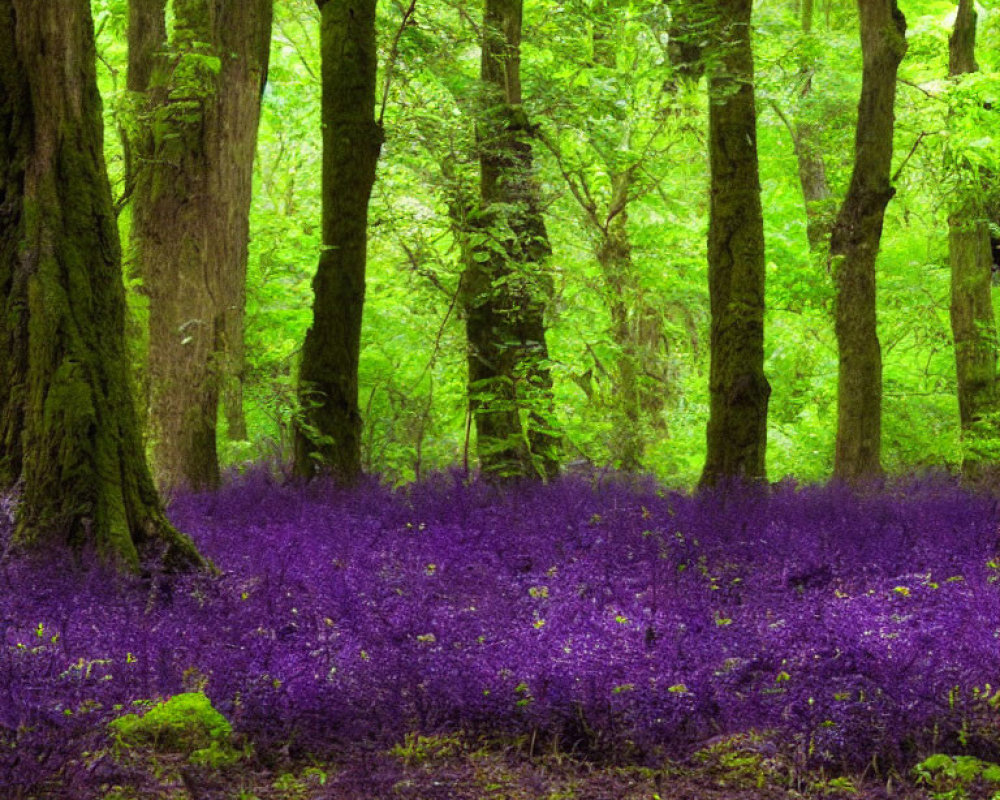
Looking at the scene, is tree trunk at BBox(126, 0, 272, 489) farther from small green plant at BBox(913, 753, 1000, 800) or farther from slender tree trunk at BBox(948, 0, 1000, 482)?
slender tree trunk at BBox(948, 0, 1000, 482)

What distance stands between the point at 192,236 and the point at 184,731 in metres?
7.25

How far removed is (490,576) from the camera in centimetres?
627

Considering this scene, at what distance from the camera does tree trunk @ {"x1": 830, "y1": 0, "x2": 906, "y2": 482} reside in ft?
41.0

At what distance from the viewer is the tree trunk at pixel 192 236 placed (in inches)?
412

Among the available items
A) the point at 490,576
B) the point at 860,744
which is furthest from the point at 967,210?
the point at 860,744

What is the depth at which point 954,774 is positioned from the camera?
12.4 feet

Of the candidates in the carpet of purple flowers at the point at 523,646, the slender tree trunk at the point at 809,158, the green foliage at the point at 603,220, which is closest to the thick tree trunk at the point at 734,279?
the green foliage at the point at 603,220

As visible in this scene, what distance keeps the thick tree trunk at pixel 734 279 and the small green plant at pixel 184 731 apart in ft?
22.6

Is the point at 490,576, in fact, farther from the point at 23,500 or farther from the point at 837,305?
the point at 837,305

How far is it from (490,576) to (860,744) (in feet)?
8.65

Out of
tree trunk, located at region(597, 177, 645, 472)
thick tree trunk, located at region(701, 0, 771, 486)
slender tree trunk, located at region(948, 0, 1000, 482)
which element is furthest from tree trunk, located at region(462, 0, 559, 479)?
slender tree trunk, located at region(948, 0, 1000, 482)

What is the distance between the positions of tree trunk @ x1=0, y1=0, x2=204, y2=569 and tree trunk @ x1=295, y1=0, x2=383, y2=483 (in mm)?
4266

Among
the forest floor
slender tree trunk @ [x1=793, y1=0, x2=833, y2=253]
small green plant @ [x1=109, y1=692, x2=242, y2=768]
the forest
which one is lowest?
the forest floor

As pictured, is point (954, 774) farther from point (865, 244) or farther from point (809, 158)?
point (809, 158)
